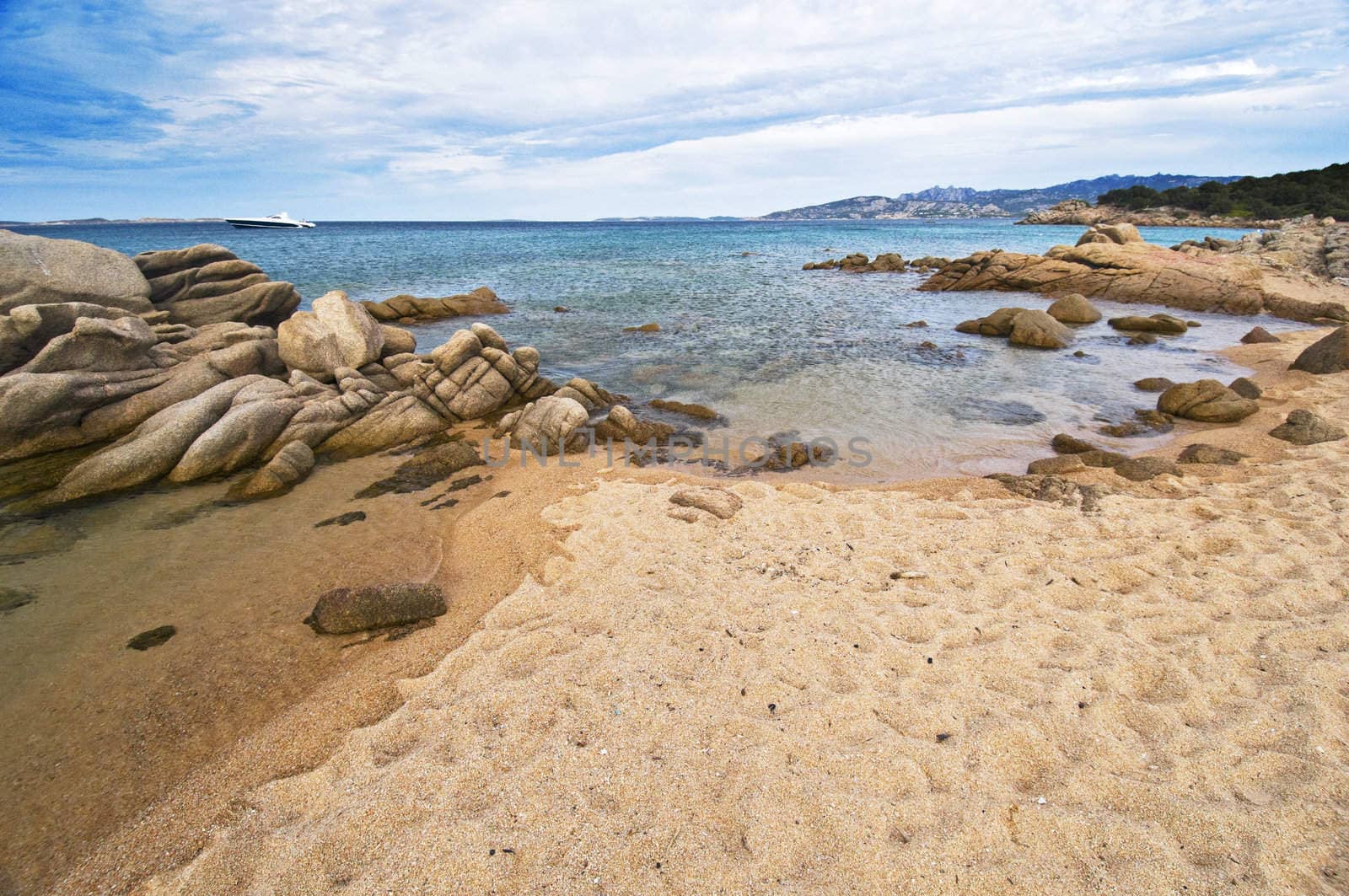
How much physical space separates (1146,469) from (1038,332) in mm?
12853

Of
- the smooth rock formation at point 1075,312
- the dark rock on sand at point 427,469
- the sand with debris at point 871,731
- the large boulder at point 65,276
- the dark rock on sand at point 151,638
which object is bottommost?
the dark rock on sand at point 151,638

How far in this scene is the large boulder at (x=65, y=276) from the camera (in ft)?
→ 40.4

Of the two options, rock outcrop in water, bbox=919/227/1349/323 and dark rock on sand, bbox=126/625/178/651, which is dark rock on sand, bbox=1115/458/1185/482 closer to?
dark rock on sand, bbox=126/625/178/651

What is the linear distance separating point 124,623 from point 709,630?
6.42 meters

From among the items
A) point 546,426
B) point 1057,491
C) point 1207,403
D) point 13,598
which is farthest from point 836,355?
point 13,598

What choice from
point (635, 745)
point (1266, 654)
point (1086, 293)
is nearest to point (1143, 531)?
point (1266, 654)

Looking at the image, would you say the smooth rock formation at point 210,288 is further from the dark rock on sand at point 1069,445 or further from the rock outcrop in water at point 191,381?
the dark rock on sand at point 1069,445

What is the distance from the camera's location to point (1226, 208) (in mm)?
75438

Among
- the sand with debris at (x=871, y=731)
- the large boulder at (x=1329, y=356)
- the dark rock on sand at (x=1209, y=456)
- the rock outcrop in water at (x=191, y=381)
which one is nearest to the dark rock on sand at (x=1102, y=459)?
the dark rock on sand at (x=1209, y=456)

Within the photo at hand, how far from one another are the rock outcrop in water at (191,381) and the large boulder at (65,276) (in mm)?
31

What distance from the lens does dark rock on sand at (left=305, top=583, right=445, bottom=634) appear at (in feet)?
19.3

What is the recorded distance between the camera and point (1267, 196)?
7138 centimetres

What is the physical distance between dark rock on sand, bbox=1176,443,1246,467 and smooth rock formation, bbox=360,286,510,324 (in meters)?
24.9

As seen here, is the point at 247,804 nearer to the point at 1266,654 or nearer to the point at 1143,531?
the point at 1266,654
